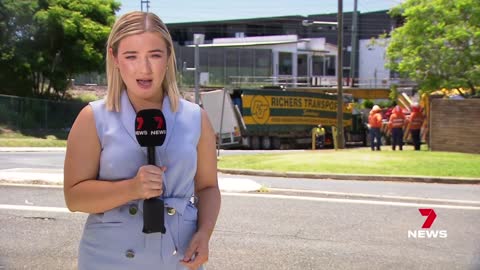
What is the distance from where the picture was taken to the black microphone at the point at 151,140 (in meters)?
2.14

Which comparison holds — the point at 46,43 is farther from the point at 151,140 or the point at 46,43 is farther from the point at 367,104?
the point at 151,140

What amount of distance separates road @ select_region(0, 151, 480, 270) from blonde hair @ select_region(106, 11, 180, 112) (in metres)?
4.06

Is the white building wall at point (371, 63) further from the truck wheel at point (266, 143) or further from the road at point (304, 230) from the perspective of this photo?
the road at point (304, 230)

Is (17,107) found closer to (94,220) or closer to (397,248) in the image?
(397,248)

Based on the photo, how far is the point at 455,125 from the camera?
877 inches

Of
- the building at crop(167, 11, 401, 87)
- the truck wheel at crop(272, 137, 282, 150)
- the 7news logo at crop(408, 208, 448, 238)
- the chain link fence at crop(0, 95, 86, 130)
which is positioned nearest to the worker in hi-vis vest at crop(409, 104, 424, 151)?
the truck wheel at crop(272, 137, 282, 150)

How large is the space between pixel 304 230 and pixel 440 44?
62.2ft

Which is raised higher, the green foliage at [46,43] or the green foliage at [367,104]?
the green foliage at [46,43]

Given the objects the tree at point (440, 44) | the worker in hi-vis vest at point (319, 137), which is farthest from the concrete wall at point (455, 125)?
the worker in hi-vis vest at point (319, 137)

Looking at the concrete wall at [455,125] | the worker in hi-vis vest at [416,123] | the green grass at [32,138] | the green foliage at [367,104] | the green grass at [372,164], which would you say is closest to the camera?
the green grass at [372,164]

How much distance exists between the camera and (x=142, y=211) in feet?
7.36

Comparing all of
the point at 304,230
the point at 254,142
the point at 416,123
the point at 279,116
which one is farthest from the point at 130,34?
the point at 279,116

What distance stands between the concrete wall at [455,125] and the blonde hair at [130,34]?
21207 mm

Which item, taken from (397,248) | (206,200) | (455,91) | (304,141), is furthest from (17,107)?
(206,200)
